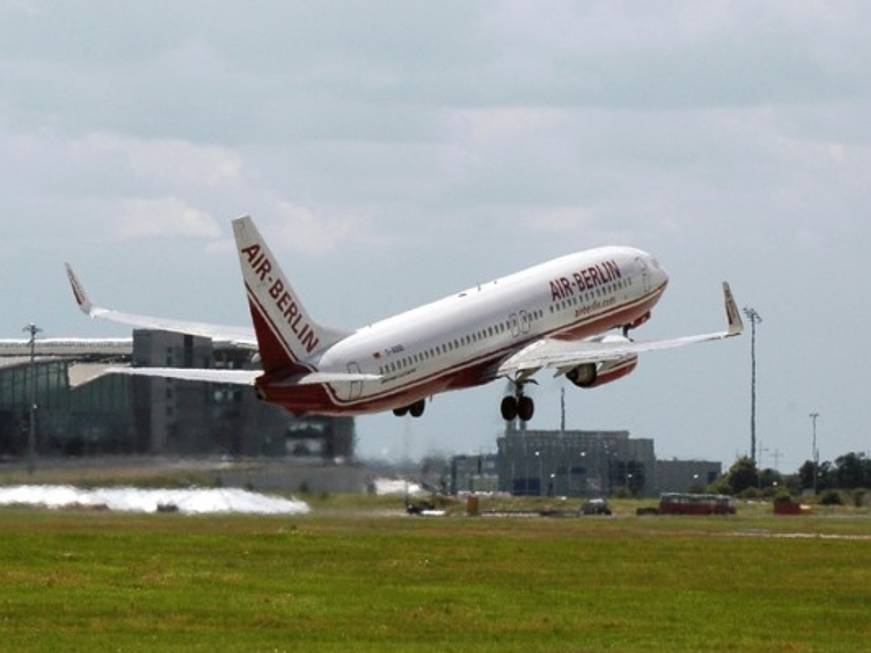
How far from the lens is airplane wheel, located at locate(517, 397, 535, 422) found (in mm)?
99500

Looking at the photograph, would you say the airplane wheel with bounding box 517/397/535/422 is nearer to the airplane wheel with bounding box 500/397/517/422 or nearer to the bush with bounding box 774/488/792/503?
the airplane wheel with bounding box 500/397/517/422

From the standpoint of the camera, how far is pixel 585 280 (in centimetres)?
10069

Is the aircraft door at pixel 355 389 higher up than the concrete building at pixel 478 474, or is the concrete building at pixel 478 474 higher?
the aircraft door at pixel 355 389

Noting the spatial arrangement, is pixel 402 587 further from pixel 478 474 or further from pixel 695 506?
pixel 478 474

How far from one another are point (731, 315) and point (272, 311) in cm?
1825

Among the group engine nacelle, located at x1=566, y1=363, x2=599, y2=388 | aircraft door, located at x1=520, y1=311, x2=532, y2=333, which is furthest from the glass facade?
engine nacelle, located at x1=566, y1=363, x2=599, y2=388

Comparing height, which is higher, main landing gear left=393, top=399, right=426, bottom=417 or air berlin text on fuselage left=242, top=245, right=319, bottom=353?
air berlin text on fuselage left=242, top=245, right=319, bottom=353

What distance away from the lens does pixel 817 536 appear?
303 ft

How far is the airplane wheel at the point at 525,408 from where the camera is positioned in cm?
9950

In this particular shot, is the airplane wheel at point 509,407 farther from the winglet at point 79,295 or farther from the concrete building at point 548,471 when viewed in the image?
the concrete building at point 548,471

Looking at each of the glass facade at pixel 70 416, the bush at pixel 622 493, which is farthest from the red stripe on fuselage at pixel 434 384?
the bush at pixel 622 493

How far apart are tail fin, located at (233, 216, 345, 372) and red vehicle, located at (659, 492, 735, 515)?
52.6 m

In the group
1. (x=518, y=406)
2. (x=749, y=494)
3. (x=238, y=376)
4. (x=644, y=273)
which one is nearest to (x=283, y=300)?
(x=238, y=376)

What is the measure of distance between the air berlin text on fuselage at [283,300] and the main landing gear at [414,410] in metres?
11.3
